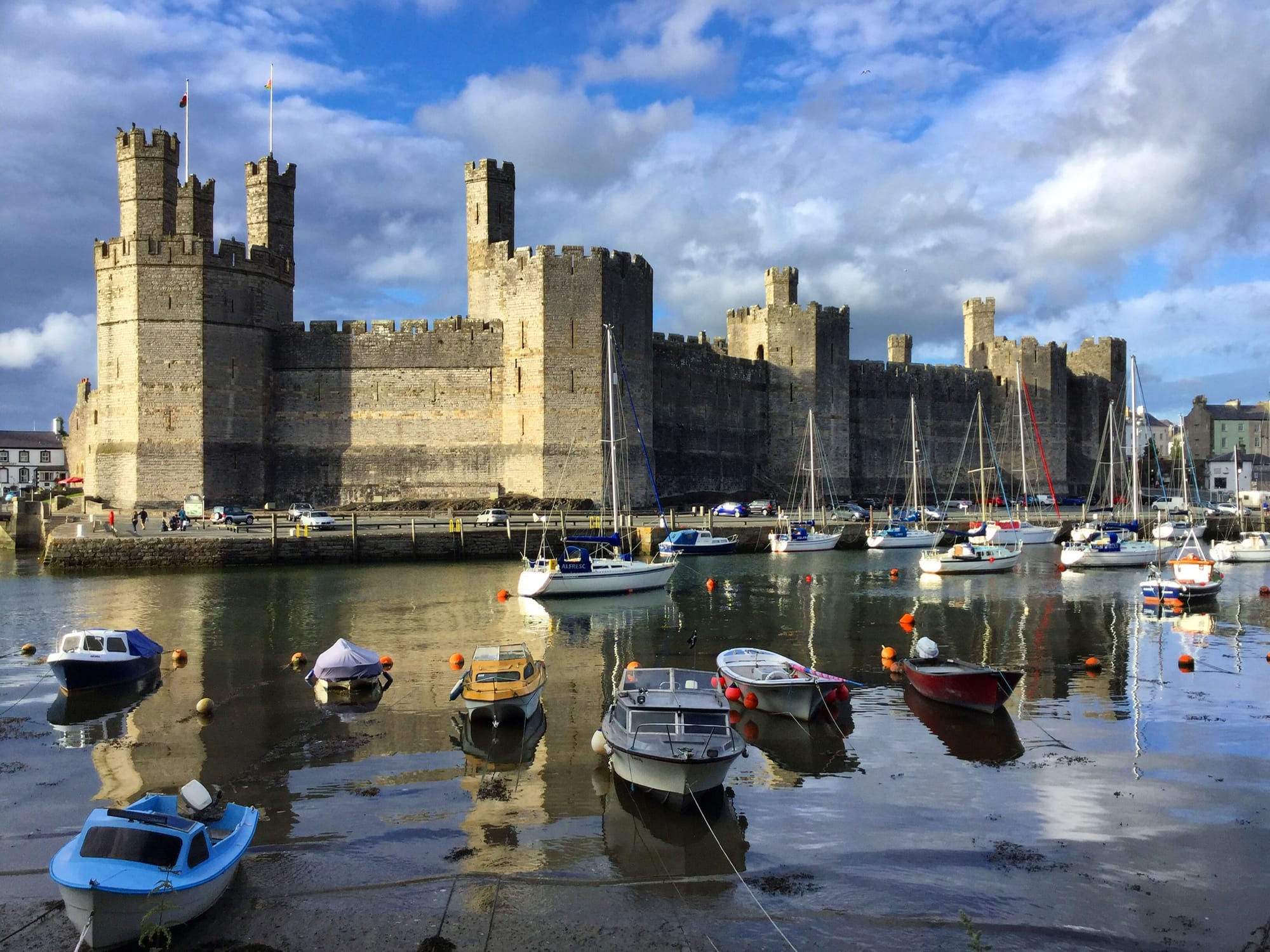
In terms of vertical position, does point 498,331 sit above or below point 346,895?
above

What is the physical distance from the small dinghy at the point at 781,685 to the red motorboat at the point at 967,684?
1.21 metres

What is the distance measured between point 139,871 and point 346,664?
8.17 meters

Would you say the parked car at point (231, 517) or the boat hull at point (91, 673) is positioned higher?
the parked car at point (231, 517)

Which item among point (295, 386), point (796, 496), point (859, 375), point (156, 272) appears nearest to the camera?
point (156, 272)

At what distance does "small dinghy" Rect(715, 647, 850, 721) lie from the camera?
14.7m

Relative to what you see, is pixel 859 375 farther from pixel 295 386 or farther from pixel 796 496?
pixel 295 386

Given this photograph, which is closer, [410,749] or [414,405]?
[410,749]

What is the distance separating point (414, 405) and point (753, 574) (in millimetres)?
17211

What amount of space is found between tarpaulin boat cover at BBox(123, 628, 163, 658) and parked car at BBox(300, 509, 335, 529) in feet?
62.1

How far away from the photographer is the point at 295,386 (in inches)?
1710

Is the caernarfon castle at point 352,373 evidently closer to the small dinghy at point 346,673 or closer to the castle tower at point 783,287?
the castle tower at point 783,287

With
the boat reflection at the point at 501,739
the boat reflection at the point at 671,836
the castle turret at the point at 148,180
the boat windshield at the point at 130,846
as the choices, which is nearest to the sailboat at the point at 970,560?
the boat reflection at the point at 501,739

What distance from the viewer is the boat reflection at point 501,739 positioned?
42.1 feet

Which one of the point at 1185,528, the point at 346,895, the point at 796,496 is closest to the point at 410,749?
the point at 346,895
